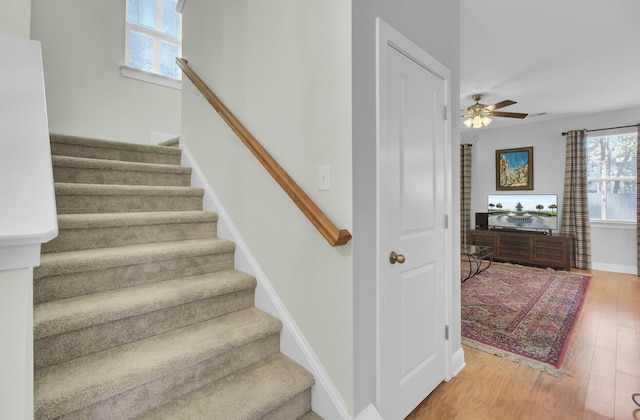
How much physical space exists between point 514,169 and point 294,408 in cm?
626

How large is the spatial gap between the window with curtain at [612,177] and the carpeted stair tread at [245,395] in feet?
20.2

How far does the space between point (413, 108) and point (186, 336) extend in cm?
171

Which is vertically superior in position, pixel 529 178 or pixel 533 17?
pixel 533 17

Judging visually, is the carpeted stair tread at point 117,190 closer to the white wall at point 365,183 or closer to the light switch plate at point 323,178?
the light switch plate at point 323,178

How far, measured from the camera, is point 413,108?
5.67ft

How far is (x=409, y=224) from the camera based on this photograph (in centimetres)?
170

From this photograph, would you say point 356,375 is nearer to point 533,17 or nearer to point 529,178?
point 533,17

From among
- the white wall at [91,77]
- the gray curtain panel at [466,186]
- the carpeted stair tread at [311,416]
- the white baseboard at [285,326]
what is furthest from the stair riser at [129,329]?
the gray curtain panel at [466,186]

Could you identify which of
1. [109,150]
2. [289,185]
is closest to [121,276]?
[289,185]

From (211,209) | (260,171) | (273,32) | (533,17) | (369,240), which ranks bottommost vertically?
(369,240)

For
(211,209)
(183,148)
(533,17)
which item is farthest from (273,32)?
(533,17)

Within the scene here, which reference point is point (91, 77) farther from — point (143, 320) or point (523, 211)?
point (523, 211)

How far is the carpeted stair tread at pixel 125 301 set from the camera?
1243mm

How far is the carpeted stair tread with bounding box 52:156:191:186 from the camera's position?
77.4 inches
